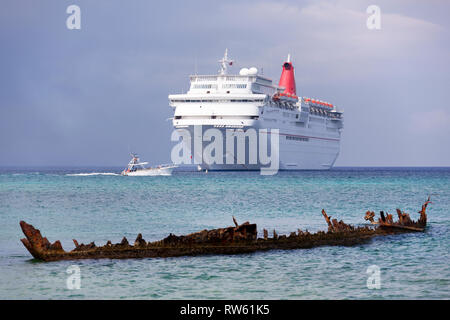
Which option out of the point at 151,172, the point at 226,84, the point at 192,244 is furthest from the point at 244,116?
the point at 192,244

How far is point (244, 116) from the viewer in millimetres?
78812

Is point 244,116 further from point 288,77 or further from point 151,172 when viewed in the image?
point 288,77

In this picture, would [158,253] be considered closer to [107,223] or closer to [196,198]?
[107,223]

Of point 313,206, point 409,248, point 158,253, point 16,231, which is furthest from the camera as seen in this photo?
point 313,206

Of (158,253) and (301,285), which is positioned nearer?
(301,285)

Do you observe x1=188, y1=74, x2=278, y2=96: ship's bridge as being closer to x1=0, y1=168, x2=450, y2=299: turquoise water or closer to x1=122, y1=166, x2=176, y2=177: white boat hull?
x1=122, y1=166, x2=176, y2=177: white boat hull

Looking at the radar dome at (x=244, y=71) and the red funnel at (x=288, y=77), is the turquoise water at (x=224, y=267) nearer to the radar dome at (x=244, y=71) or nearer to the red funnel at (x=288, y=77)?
the radar dome at (x=244, y=71)

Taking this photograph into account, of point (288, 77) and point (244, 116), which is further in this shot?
point (288, 77)

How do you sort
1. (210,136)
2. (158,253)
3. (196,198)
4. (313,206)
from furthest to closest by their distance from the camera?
1. (210,136)
2. (196,198)
3. (313,206)
4. (158,253)

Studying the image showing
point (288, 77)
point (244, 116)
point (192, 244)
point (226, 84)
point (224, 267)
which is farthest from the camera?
point (288, 77)
